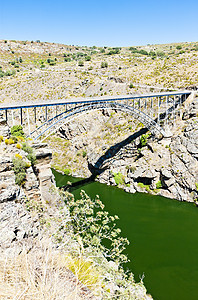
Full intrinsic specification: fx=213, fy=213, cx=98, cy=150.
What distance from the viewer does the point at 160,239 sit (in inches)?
721

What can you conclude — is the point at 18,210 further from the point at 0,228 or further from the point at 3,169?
the point at 3,169

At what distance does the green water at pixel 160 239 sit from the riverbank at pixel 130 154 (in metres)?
1.90

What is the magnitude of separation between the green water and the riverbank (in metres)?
1.90

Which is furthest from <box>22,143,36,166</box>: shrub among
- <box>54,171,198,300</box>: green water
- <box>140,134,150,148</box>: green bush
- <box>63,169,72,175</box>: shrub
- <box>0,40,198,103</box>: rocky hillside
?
<box>0,40,198,103</box>: rocky hillside

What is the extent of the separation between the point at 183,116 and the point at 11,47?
80.2 m

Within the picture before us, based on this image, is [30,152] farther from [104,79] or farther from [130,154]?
[104,79]

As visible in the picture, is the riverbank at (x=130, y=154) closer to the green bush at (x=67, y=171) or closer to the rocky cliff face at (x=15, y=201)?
the green bush at (x=67, y=171)

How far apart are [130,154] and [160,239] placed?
49.0ft

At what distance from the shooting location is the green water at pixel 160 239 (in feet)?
45.5

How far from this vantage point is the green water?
13.9 m

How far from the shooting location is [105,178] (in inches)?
1205

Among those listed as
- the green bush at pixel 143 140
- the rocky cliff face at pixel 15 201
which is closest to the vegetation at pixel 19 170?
the rocky cliff face at pixel 15 201

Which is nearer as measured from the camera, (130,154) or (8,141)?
(8,141)

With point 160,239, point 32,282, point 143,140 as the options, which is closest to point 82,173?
point 143,140
